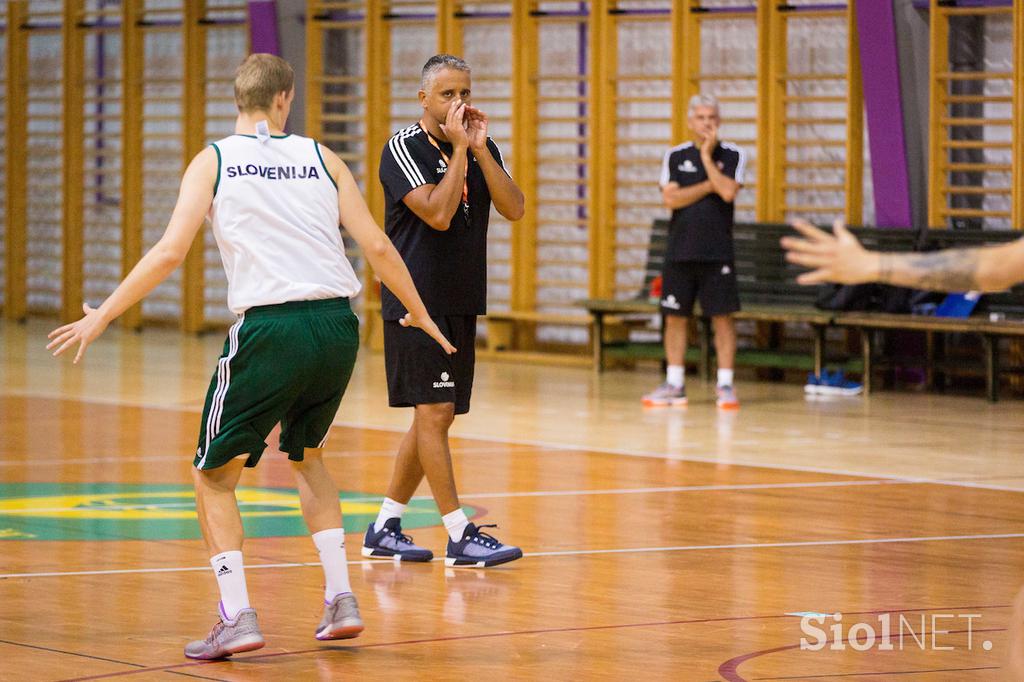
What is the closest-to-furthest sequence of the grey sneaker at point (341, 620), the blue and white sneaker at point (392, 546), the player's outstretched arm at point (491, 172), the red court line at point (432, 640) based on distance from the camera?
the red court line at point (432, 640) → the grey sneaker at point (341, 620) → the player's outstretched arm at point (491, 172) → the blue and white sneaker at point (392, 546)

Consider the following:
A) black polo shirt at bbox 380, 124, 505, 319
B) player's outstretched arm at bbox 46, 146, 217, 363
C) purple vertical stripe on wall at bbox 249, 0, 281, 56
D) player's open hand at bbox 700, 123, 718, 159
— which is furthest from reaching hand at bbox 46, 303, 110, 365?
purple vertical stripe on wall at bbox 249, 0, 281, 56

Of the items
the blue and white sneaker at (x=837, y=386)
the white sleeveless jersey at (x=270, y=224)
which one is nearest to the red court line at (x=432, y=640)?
the white sleeveless jersey at (x=270, y=224)

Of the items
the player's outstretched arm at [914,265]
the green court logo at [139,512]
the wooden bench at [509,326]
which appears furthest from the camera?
the wooden bench at [509,326]

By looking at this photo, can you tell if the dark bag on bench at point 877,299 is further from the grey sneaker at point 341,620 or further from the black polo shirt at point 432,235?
the grey sneaker at point 341,620

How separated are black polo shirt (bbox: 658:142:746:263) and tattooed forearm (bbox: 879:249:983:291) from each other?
712 cm

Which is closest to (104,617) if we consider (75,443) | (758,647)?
(758,647)

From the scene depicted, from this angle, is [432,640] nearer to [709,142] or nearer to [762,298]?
[709,142]

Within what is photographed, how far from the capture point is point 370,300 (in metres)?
14.4

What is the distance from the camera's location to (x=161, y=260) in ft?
13.8

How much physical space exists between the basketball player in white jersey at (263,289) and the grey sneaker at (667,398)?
20.5ft

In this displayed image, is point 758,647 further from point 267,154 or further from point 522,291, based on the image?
point 522,291

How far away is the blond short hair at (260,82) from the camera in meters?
4.40

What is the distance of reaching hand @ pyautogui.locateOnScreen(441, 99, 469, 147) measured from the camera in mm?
5438

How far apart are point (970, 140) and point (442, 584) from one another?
752cm
